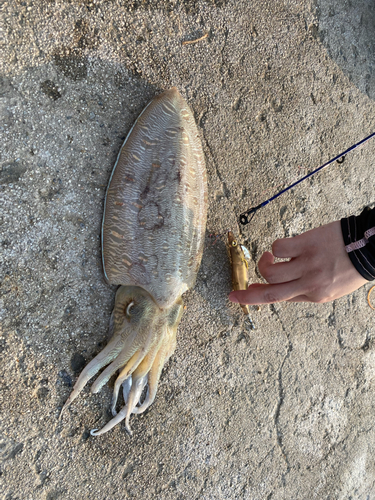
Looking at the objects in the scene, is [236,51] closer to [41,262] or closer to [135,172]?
[135,172]

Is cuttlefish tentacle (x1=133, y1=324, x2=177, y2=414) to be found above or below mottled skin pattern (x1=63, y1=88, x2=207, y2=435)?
below

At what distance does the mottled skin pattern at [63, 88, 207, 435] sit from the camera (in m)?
1.90

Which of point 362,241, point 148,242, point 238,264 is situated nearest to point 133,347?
point 148,242

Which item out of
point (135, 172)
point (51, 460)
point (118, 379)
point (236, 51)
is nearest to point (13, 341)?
point (118, 379)

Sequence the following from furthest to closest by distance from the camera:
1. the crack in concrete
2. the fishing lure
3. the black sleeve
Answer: the crack in concrete, the fishing lure, the black sleeve

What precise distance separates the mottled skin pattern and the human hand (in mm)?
515

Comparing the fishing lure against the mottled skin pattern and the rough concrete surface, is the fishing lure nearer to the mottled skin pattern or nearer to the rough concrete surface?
the rough concrete surface

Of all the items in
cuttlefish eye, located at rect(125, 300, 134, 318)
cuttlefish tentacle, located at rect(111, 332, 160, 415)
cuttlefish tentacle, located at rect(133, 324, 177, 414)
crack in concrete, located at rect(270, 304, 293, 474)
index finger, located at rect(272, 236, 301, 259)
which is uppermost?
cuttlefish eye, located at rect(125, 300, 134, 318)

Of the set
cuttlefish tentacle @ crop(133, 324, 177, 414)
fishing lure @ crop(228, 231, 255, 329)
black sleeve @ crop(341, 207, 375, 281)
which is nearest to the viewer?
black sleeve @ crop(341, 207, 375, 281)

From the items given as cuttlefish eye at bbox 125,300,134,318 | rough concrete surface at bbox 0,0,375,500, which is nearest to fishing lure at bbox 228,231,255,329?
rough concrete surface at bbox 0,0,375,500

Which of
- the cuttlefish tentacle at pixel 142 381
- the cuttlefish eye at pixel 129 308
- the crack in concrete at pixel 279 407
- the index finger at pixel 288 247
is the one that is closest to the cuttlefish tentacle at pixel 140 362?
the cuttlefish tentacle at pixel 142 381

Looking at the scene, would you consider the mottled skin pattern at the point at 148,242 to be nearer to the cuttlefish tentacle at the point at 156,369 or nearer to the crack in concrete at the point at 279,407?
the cuttlefish tentacle at the point at 156,369

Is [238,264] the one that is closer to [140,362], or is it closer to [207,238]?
[207,238]

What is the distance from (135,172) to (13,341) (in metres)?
1.11
